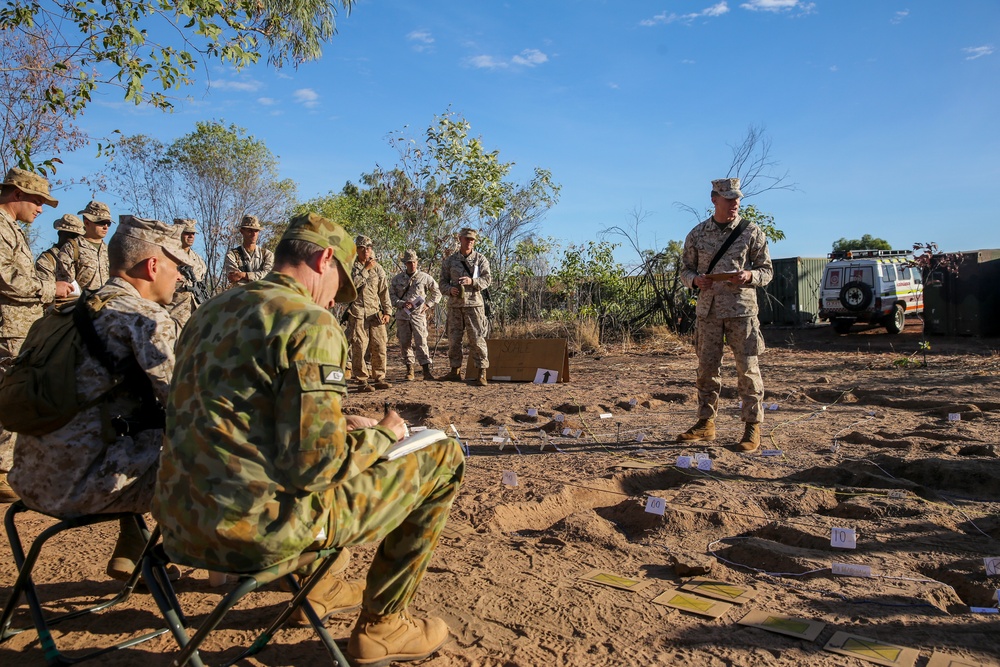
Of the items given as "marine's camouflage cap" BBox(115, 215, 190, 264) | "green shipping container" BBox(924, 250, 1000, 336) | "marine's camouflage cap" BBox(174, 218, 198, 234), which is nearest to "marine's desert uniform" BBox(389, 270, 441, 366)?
"marine's camouflage cap" BBox(174, 218, 198, 234)

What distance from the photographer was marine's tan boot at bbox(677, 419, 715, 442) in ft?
19.5

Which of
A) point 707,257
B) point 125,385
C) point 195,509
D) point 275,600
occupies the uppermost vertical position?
point 707,257

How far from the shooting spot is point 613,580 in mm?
3244

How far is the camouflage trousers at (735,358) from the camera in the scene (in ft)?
18.4

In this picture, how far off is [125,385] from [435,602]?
4.82ft

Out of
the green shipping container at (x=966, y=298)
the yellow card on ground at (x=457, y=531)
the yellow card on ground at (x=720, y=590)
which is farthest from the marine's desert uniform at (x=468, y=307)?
the green shipping container at (x=966, y=298)

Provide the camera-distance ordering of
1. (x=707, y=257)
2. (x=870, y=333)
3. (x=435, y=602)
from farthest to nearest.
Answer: (x=870, y=333) → (x=707, y=257) → (x=435, y=602)

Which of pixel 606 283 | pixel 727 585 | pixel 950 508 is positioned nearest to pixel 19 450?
pixel 727 585

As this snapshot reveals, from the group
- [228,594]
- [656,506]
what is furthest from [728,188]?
[228,594]

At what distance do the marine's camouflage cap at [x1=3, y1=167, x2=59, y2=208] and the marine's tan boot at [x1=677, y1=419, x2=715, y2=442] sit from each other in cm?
491

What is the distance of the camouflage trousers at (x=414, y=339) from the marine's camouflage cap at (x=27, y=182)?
5.68 m

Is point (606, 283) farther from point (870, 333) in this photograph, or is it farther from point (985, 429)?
point (985, 429)

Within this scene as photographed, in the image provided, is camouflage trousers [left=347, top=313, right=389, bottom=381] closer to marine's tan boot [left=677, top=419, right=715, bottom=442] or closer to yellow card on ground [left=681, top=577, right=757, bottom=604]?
marine's tan boot [left=677, top=419, right=715, bottom=442]

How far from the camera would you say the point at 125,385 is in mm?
2680
